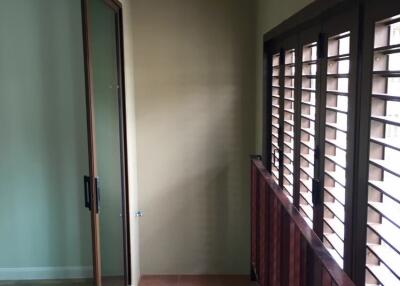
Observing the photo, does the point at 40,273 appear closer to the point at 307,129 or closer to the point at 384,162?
the point at 307,129

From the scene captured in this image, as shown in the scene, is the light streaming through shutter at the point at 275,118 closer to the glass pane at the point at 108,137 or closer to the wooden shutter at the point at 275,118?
the wooden shutter at the point at 275,118

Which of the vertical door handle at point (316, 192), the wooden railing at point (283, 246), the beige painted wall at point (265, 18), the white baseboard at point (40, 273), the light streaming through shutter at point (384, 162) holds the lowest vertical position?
the white baseboard at point (40, 273)

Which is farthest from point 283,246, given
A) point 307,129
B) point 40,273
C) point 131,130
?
point 40,273

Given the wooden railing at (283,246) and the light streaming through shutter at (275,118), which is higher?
the light streaming through shutter at (275,118)

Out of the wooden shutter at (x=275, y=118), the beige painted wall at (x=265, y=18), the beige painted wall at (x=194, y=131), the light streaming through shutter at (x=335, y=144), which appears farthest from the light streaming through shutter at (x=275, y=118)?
the light streaming through shutter at (x=335, y=144)

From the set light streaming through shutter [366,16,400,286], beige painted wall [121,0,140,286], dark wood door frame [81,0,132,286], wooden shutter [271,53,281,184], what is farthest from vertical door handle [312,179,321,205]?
beige painted wall [121,0,140,286]

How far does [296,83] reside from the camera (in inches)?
97.9

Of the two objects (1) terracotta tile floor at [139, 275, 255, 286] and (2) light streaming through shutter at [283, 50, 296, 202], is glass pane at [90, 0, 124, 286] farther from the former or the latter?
(2) light streaming through shutter at [283, 50, 296, 202]

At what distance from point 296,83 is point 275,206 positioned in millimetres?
686

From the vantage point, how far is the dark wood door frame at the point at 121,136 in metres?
2.45

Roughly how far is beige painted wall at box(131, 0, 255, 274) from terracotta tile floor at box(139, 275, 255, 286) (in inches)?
2.6

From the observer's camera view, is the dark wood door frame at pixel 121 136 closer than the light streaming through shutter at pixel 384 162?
No

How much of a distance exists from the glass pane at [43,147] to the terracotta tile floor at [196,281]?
913mm

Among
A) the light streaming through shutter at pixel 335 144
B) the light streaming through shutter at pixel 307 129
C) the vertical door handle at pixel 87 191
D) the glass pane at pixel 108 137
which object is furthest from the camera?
the glass pane at pixel 108 137
